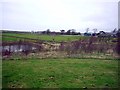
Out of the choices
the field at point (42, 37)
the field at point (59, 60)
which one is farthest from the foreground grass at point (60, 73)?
the field at point (42, 37)

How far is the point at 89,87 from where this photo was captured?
4066 millimetres

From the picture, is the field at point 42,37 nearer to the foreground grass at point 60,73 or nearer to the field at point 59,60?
the field at point 59,60

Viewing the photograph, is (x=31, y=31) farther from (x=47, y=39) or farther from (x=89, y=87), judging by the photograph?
(x=89, y=87)

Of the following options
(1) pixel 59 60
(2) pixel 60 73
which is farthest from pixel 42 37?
(2) pixel 60 73

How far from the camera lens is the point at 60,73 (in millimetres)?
4602

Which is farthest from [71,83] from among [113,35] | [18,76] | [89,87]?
[113,35]

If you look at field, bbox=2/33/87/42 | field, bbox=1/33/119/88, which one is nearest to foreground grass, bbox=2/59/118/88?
field, bbox=1/33/119/88

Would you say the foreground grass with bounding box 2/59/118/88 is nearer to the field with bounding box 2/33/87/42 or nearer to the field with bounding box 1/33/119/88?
the field with bounding box 1/33/119/88

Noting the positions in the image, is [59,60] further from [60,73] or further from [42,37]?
[42,37]

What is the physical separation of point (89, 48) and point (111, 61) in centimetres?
68

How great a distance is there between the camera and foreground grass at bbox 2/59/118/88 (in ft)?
13.5

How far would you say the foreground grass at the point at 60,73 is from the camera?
162 inches

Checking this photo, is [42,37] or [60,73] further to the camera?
[42,37]

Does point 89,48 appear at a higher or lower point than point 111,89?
higher
